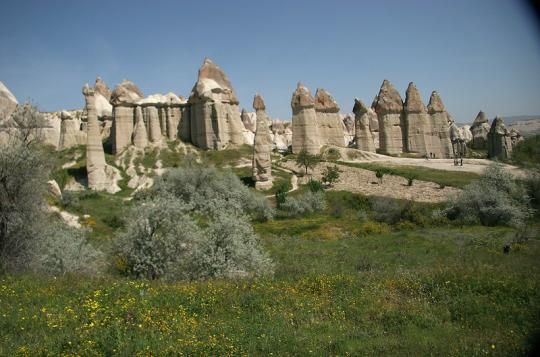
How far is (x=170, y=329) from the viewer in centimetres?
721

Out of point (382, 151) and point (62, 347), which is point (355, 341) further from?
point (382, 151)

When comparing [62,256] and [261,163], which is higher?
[261,163]

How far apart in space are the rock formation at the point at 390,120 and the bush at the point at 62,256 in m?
48.5

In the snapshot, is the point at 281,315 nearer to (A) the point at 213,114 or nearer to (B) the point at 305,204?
(B) the point at 305,204

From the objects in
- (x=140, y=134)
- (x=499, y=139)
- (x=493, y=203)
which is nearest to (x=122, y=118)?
(x=140, y=134)

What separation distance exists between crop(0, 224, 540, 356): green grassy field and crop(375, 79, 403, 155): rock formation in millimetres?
48772

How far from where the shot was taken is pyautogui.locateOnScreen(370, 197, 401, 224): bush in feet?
101

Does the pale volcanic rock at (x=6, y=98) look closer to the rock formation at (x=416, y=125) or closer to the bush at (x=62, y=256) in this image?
the bush at (x=62, y=256)

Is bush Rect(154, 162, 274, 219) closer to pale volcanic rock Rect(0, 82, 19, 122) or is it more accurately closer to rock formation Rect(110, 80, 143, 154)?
pale volcanic rock Rect(0, 82, 19, 122)

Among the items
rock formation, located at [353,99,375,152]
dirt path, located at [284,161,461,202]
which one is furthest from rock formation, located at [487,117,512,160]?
dirt path, located at [284,161,461,202]

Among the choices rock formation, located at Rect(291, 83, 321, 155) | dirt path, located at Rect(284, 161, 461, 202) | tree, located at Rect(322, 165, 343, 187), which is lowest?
dirt path, located at Rect(284, 161, 461, 202)

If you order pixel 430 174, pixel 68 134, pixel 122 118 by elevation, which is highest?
pixel 122 118

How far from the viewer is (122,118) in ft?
183

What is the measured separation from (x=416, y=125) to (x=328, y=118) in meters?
11.7
